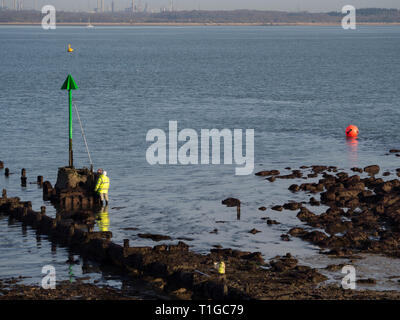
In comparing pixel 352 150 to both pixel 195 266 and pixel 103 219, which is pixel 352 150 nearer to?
pixel 103 219

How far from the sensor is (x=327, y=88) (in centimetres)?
12725

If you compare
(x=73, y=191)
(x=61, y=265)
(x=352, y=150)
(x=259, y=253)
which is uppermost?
(x=73, y=191)

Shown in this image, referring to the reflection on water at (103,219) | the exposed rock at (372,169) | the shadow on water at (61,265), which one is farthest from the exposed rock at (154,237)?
the exposed rock at (372,169)

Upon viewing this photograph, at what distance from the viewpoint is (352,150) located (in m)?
62.0

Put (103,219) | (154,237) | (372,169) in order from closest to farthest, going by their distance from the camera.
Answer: (154,237) < (103,219) < (372,169)

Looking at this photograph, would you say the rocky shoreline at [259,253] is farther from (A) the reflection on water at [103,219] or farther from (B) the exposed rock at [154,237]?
(A) the reflection on water at [103,219]

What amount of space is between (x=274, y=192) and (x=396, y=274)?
16.7m

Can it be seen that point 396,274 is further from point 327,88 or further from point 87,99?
point 327,88

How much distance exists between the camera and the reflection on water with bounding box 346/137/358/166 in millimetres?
56138

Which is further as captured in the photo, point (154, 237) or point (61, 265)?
point (154, 237)

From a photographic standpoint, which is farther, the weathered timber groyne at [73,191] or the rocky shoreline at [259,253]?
the weathered timber groyne at [73,191]

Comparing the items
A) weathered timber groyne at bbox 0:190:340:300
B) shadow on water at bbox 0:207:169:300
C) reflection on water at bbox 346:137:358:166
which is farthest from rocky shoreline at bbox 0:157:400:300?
reflection on water at bbox 346:137:358:166

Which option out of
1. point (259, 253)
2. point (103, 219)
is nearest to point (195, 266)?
point (259, 253)

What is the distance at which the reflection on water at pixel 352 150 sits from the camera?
5614cm
